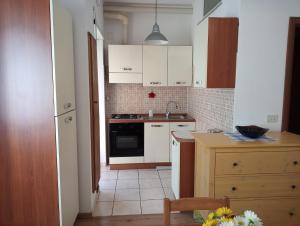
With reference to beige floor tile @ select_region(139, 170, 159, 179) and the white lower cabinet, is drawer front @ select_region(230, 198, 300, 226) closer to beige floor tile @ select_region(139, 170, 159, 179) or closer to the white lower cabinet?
beige floor tile @ select_region(139, 170, 159, 179)

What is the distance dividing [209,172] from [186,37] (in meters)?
3.18

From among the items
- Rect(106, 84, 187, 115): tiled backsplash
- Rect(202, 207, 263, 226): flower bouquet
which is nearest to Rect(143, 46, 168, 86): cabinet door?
Rect(106, 84, 187, 115): tiled backsplash

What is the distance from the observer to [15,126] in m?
1.78

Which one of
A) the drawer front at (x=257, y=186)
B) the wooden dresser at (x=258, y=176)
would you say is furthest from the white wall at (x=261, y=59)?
the drawer front at (x=257, y=186)

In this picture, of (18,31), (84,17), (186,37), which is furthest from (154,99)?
(18,31)

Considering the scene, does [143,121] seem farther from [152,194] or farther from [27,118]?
[27,118]

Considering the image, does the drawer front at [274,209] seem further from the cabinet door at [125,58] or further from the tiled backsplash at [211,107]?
the cabinet door at [125,58]

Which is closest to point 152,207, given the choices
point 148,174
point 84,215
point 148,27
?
point 84,215

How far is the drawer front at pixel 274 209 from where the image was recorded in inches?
78.5

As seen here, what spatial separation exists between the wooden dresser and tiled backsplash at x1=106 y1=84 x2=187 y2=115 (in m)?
2.51

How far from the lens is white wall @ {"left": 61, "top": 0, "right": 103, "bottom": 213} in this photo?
2.33 metres

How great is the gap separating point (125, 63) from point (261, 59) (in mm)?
2276

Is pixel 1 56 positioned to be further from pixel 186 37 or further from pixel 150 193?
pixel 186 37

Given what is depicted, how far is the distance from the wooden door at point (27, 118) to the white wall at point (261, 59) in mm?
1869
